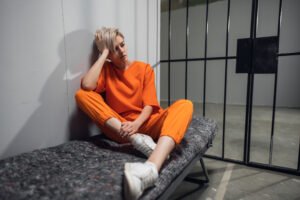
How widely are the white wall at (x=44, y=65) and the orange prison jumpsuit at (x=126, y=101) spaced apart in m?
0.17

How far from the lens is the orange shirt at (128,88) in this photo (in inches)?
45.8

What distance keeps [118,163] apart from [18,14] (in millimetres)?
826

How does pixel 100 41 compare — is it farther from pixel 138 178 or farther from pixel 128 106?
pixel 138 178

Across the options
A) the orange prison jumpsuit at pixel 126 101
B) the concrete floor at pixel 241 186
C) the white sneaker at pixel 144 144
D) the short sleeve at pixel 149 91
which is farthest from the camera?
the concrete floor at pixel 241 186

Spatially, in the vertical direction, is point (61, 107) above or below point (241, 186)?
above

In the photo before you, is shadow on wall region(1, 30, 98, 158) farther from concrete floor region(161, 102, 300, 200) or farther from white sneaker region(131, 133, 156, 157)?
concrete floor region(161, 102, 300, 200)

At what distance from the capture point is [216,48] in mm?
4816

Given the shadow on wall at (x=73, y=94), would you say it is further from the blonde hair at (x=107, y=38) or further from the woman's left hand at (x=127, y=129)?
the woman's left hand at (x=127, y=129)

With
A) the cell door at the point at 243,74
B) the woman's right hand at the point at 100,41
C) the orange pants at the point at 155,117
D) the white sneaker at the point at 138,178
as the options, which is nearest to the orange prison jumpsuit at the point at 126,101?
the orange pants at the point at 155,117

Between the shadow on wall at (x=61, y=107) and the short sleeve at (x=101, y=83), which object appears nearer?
the shadow on wall at (x=61, y=107)

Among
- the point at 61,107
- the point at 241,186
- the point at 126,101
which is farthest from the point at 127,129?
the point at 241,186

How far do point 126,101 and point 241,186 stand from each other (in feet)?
3.23

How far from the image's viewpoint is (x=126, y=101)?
117 centimetres

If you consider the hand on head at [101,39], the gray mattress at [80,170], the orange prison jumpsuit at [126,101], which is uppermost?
the hand on head at [101,39]
